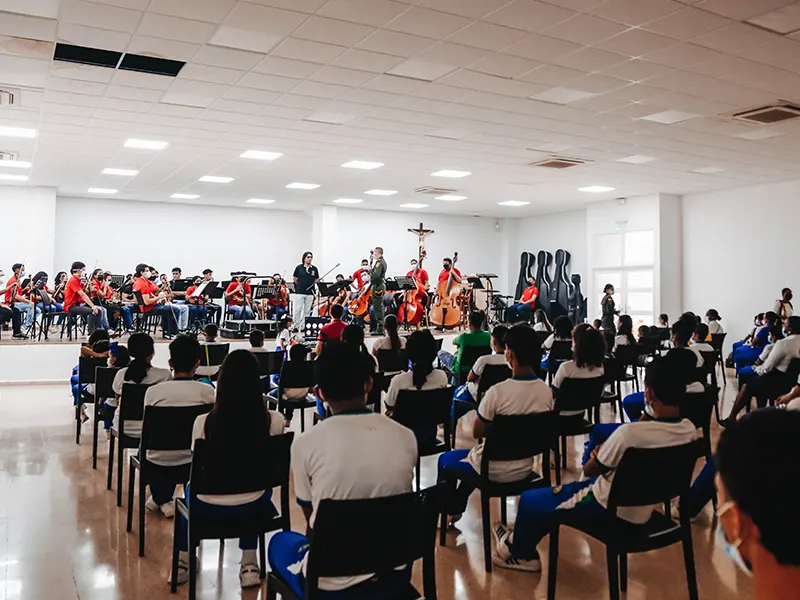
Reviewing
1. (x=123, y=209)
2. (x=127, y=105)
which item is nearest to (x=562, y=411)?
(x=127, y=105)

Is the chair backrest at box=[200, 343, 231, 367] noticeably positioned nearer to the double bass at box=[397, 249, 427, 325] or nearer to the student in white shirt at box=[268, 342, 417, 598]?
the student in white shirt at box=[268, 342, 417, 598]

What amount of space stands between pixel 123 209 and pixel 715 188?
13.1 meters

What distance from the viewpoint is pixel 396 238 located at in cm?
1848

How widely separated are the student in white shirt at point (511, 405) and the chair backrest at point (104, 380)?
9.18 feet

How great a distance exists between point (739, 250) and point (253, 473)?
515 inches

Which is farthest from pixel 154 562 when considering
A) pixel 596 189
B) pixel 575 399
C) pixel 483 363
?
pixel 596 189

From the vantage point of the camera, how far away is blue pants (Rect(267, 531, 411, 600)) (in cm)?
213

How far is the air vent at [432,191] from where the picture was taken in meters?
14.0

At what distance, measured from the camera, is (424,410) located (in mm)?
4207

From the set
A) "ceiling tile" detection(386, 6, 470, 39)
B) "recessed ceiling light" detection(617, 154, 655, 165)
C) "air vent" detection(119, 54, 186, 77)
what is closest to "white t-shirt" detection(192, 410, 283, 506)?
"ceiling tile" detection(386, 6, 470, 39)

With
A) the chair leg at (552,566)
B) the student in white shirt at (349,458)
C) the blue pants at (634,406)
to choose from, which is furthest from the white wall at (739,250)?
the student in white shirt at (349,458)

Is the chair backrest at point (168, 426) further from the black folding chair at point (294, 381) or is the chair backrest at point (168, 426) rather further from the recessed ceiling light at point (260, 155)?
the recessed ceiling light at point (260, 155)

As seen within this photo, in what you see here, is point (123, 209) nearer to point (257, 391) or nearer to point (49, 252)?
point (49, 252)

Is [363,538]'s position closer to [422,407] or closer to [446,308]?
[422,407]
